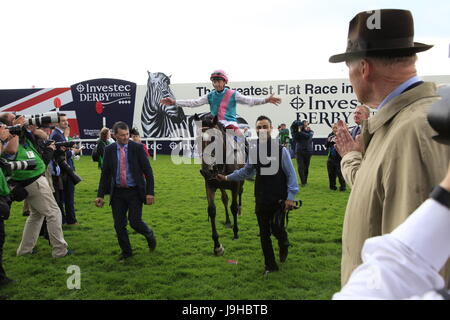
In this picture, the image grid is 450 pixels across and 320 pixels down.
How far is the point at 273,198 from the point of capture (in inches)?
192

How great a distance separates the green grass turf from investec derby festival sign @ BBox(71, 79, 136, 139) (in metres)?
16.2

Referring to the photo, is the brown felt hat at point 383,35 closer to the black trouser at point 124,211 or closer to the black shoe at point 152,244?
the black trouser at point 124,211

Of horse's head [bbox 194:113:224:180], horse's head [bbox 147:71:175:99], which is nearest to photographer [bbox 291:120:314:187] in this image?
horse's head [bbox 194:113:224:180]

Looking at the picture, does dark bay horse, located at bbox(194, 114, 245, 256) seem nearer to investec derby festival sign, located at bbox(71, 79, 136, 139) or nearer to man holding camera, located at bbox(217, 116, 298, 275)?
man holding camera, located at bbox(217, 116, 298, 275)

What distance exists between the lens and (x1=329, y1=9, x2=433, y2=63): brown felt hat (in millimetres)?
1707

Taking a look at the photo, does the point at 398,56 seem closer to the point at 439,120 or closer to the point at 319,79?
the point at 439,120

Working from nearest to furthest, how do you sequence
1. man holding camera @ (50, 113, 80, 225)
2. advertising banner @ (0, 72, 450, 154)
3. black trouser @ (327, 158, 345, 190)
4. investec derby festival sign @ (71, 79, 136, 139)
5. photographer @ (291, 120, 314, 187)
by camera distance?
man holding camera @ (50, 113, 80, 225) < black trouser @ (327, 158, 345, 190) < photographer @ (291, 120, 314, 187) < advertising banner @ (0, 72, 450, 154) < investec derby festival sign @ (71, 79, 136, 139)

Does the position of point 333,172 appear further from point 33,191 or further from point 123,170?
point 33,191

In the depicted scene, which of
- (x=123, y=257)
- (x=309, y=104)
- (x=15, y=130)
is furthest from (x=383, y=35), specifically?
(x=309, y=104)

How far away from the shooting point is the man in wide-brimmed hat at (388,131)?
1.44m

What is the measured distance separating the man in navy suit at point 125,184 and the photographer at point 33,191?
0.73 m

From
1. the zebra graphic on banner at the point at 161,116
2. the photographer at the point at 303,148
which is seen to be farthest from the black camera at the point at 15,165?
the zebra graphic on banner at the point at 161,116
